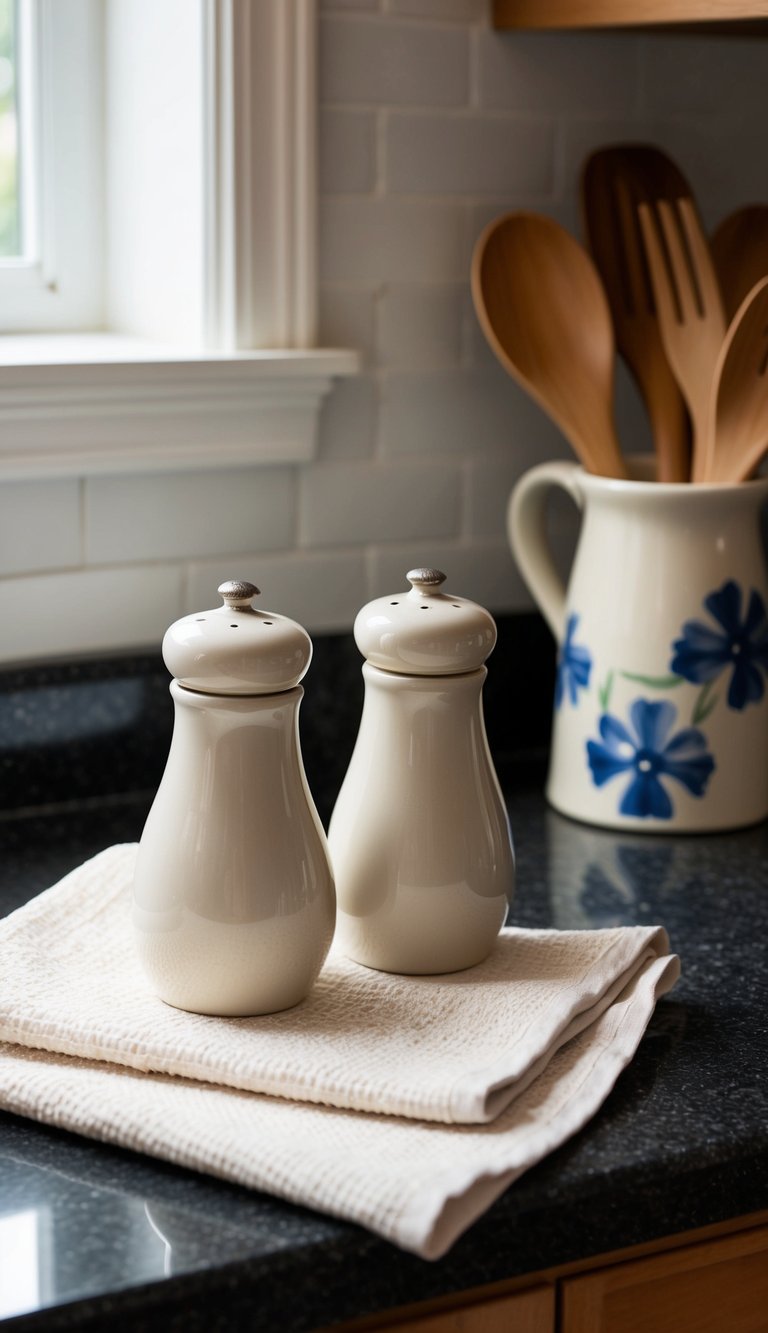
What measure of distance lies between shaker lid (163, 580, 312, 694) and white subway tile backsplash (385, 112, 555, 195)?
583 millimetres

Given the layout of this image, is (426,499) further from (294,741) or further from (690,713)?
(294,741)

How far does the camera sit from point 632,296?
118 cm

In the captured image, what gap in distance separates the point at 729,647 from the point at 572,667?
0.36 ft

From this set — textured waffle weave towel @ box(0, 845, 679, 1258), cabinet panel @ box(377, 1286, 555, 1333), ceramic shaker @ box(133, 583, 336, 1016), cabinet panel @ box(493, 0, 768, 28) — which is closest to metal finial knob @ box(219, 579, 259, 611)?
ceramic shaker @ box(133, 583, 336, 1016)

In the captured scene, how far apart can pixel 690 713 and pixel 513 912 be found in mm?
205

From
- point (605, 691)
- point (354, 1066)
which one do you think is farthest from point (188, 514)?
point (354, 1066)

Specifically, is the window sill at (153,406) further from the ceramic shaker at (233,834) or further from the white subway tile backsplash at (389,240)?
the ceramic shaker at (233,834)

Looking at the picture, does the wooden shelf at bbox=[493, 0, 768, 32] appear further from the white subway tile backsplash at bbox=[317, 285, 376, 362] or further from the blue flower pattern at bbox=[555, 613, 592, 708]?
the blue flower pattern at bbox=[555, 613, 592, 708]

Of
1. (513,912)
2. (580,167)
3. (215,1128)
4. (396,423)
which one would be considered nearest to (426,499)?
(396,423)

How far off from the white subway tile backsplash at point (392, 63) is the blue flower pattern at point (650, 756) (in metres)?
0.48

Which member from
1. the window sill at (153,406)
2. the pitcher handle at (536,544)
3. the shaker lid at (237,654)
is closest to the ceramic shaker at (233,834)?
the shaker lid at (237,654)

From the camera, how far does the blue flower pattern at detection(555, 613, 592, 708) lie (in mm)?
1112

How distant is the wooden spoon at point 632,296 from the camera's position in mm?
1160

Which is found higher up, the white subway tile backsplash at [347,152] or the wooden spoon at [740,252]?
the white subway tile backsplash at [347,152]
